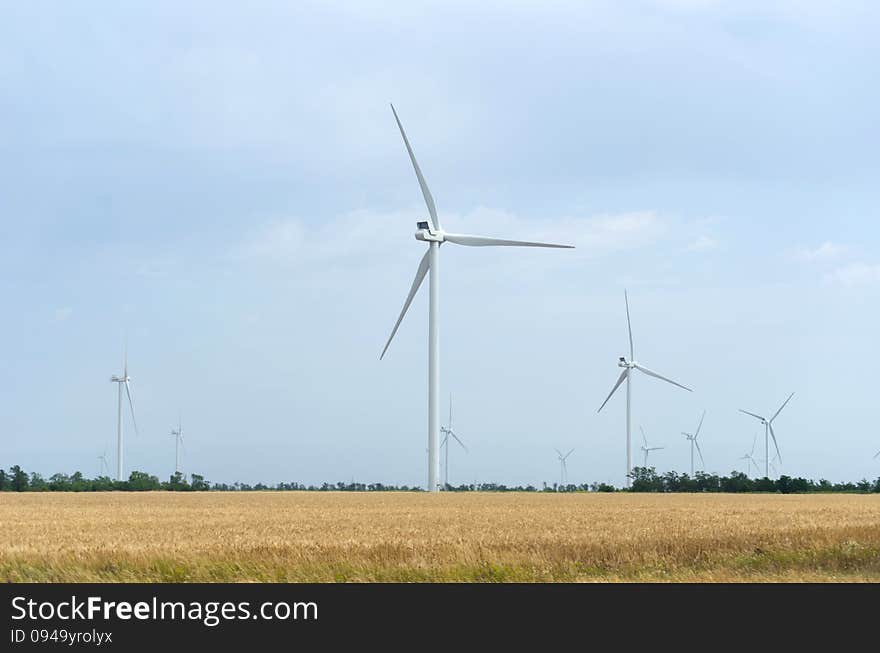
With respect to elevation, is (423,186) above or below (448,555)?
above

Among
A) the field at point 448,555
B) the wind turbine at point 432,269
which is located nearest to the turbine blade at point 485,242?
the wind turbine at point 432,269

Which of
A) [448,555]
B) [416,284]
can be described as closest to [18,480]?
[416,284]

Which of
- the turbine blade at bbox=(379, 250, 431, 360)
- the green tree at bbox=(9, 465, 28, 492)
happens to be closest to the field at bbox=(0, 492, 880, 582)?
the turbine blade at bbox=(379, 250, 431, 360)

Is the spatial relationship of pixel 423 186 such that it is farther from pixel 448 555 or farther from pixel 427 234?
pixel 448 555

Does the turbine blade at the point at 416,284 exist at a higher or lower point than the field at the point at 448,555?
higher

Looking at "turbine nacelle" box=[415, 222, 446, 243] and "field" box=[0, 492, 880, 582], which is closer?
"field" box=[0, 492, 880, 582]

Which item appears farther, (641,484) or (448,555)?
(641,484)

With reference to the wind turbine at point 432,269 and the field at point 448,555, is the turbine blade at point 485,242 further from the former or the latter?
the field at point 448,555

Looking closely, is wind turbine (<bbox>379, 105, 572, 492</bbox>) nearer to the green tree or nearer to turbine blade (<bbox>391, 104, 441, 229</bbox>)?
turbine blade (<bbox>391, 104, 441, 229</bbox>)

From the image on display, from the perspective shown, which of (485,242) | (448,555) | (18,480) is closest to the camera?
(448,555)
